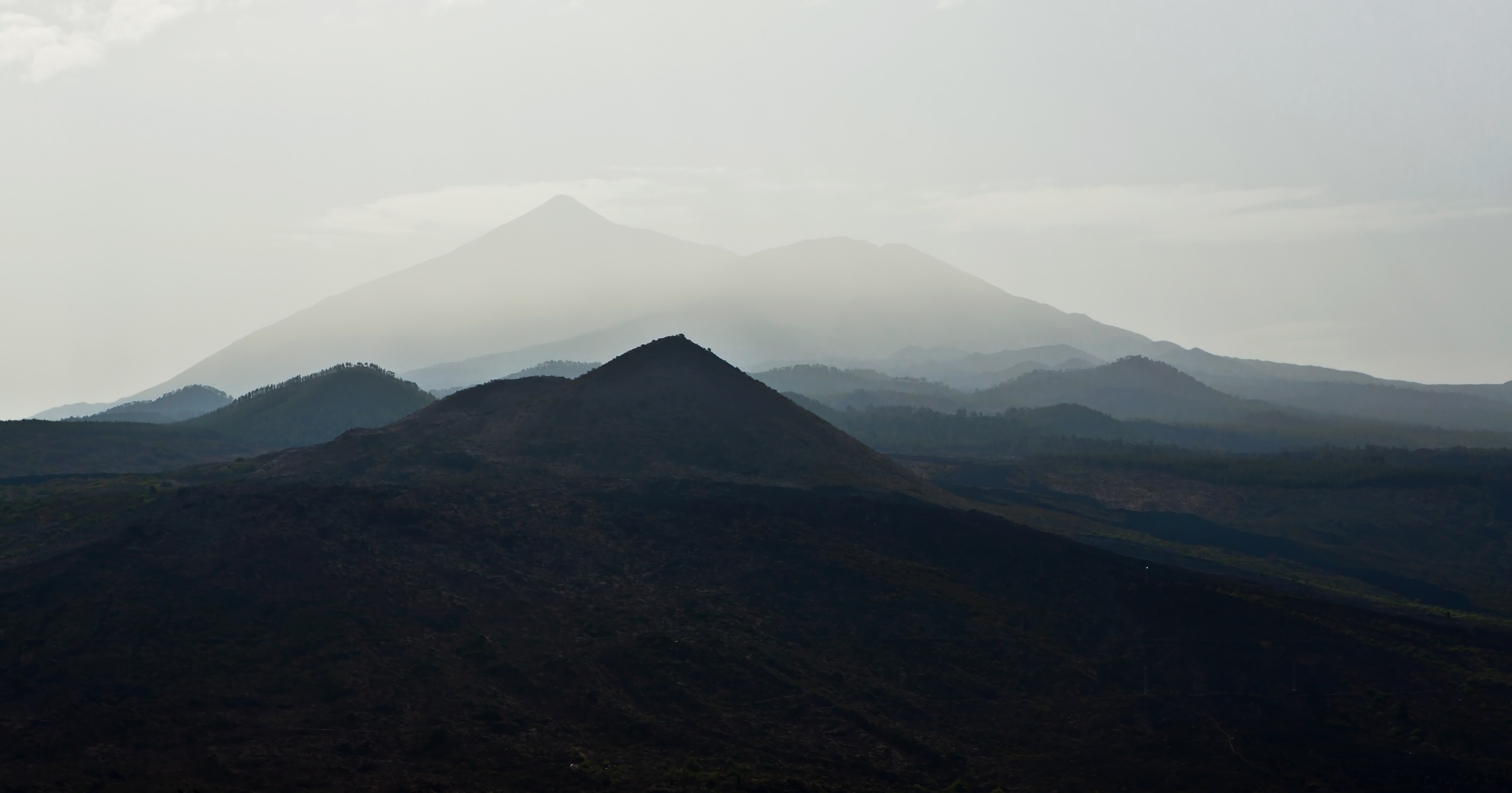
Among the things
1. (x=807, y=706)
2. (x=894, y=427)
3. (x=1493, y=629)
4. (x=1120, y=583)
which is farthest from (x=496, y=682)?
(x=894, y=427)

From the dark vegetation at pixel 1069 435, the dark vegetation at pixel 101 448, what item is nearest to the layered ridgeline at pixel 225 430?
the dark vegetation at pixel 101 448

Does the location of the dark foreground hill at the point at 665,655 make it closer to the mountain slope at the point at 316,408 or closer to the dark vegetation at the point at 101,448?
the dark vegetation at the point at 101,448

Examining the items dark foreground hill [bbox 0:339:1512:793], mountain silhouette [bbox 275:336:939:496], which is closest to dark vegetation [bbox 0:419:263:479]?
mountain silhouette [bbox 275:336:939:496]

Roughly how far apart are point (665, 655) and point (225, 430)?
335 feet

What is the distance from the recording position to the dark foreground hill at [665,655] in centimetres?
3784

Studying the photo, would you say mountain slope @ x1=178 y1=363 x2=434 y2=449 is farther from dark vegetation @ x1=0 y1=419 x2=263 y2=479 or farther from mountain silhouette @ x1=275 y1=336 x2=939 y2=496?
mountain silhouette @ x1=275 y1=336 x2=939 y2=496

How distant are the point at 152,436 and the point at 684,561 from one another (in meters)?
83.7

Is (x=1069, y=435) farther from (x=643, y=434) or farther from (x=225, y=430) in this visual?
(x=225, y=430)

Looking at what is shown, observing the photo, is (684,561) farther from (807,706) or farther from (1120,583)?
(1120,583)

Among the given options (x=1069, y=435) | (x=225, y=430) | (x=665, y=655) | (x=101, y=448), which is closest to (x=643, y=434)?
(x=665, y=655)

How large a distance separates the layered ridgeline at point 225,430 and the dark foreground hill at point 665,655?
3936 centimetres

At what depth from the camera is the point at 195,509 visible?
191 ft

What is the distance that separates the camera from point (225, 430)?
5192 inches

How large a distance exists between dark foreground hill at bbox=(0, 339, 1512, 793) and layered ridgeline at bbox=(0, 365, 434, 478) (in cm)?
3936
